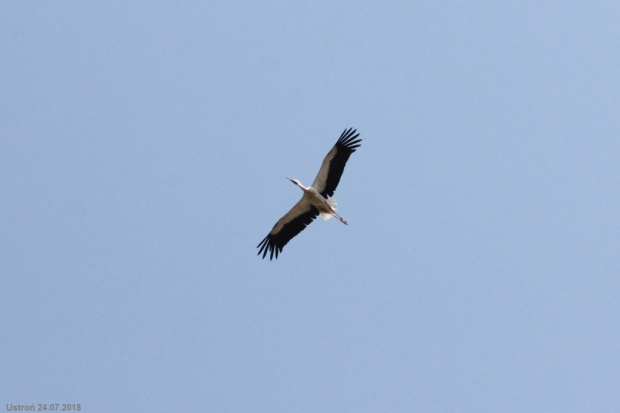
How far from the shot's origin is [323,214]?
17.2 m

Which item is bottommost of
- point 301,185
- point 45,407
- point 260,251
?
point 45,407

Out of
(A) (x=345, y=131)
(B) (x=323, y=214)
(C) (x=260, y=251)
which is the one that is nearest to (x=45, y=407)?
(C) (x=260, y=251)

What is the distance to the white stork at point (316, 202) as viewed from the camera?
1633 centimetres

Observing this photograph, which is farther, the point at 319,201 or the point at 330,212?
the point at 330,212

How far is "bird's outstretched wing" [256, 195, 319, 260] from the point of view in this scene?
17375 millimetres

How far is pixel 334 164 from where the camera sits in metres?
16.4

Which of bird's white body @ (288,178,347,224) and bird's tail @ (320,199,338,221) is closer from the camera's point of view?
bird's white body @ (288,178,347,224)

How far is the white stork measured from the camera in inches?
643

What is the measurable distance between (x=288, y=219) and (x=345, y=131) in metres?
2.87

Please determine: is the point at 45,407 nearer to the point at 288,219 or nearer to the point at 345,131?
the point at 288,219

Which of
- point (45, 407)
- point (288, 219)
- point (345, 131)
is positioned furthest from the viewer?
point (288, 219)

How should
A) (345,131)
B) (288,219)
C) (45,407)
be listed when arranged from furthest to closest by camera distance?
(288,219) → (345,131) → (45,407)

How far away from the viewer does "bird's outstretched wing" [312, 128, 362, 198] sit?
16312 millimetres

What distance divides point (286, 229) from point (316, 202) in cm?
137
